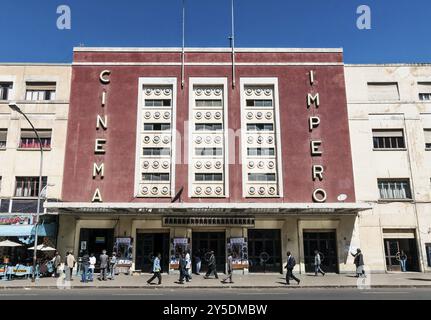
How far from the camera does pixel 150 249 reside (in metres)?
29.2

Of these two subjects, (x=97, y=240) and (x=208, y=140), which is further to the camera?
(x=208, y=140)

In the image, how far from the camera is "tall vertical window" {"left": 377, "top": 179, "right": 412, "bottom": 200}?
29.8 metres

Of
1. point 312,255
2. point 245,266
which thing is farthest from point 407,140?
point 245,266

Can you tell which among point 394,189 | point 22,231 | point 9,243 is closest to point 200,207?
point 22,231

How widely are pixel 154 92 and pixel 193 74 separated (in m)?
3.65

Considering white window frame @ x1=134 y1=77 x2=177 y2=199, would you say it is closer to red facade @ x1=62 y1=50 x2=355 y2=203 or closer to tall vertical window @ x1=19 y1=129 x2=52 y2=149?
red facade @ x1=62 y1=50 x2=355 y2=203

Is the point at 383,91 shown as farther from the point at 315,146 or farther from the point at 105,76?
the point at 105,76

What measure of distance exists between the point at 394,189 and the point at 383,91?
8.31 meters

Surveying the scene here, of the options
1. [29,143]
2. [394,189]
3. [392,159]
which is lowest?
[394,189]

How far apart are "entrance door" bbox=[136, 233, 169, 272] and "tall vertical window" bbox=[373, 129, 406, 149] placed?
18619 millimetres

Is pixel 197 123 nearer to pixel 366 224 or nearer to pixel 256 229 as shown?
pixel 256 229

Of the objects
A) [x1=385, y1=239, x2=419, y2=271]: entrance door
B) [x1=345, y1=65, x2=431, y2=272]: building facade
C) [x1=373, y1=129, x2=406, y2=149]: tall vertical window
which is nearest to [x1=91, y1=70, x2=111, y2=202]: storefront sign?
[x1=345, y1=65, x2=431, y2=272]: building facade

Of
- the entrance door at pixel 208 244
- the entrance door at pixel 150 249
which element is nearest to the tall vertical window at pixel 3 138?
the entrance door at pixel 150 249

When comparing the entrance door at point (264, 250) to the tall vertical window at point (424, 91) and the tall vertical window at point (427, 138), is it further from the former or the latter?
the tall vertical window at point (424, 91)
